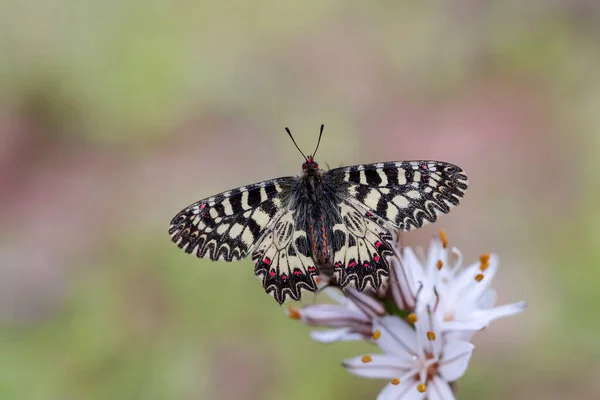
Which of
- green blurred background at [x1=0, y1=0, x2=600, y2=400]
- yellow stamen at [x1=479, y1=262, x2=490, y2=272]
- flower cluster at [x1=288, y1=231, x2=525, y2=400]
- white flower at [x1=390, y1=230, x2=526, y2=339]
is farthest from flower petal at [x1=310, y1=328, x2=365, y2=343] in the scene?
green blurred background at [x1=0, y1=0, x2=600, y2=400]

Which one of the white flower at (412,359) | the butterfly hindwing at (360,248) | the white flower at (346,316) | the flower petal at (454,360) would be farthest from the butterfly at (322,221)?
the flower petal at (454,360)

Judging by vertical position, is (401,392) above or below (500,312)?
Result: below

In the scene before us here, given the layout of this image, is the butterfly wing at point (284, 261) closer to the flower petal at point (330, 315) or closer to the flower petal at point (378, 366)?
the flower petal at point (330, 315)

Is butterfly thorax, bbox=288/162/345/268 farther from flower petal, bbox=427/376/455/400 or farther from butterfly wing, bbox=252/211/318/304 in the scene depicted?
flower petal, bbox=427/376/455/400

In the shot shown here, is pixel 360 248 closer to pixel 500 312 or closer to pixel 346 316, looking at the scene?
pixel 346 316

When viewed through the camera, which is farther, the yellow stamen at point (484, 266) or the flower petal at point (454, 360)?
the yellow stamen at point (484, 266)

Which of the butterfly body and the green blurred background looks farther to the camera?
the green blurred background

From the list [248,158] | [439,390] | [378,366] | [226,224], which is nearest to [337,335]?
[378,366]
